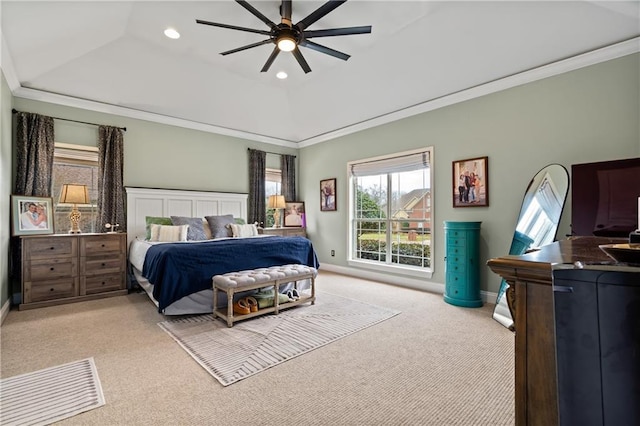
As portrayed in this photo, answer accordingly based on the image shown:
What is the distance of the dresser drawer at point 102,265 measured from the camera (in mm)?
3904

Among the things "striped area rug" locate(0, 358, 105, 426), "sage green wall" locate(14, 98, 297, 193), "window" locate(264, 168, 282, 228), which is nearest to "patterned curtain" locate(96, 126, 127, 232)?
"sage green wall" locate(14, 98, 297, 193)

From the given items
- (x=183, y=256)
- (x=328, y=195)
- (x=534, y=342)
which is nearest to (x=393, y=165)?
(x=328, y=195)

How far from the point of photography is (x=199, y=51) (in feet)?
12.9

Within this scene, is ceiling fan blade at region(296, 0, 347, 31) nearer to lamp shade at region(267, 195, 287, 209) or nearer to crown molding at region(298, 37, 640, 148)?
crown molding at region(298, 37, 640, 148)

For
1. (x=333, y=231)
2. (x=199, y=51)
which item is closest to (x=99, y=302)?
(x=199, y=51)

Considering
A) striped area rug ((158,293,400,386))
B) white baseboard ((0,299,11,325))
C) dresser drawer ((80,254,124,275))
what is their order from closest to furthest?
striped area rug ((158,293,400,386))
white baseboard ((0,299,11,325))
dresser drawer ((80,254,124,275))

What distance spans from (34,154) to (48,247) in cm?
128

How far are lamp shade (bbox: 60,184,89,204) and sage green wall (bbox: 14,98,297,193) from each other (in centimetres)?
73

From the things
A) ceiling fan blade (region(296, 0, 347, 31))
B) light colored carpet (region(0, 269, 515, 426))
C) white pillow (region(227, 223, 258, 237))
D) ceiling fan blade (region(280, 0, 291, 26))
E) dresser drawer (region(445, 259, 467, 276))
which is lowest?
light colored carpet (region(0, 269, 515, 426))

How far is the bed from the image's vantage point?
3.17m

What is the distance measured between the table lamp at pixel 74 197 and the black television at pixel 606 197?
5691mm

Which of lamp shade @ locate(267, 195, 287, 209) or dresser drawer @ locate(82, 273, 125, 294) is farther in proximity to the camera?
lamp shade @ locate(267, 195, 287, 209)

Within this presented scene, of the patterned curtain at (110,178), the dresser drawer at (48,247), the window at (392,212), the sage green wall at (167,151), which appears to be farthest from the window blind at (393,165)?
the dresser drawer at (48,247)

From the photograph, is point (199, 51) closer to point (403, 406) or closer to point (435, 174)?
point (435, 174)
